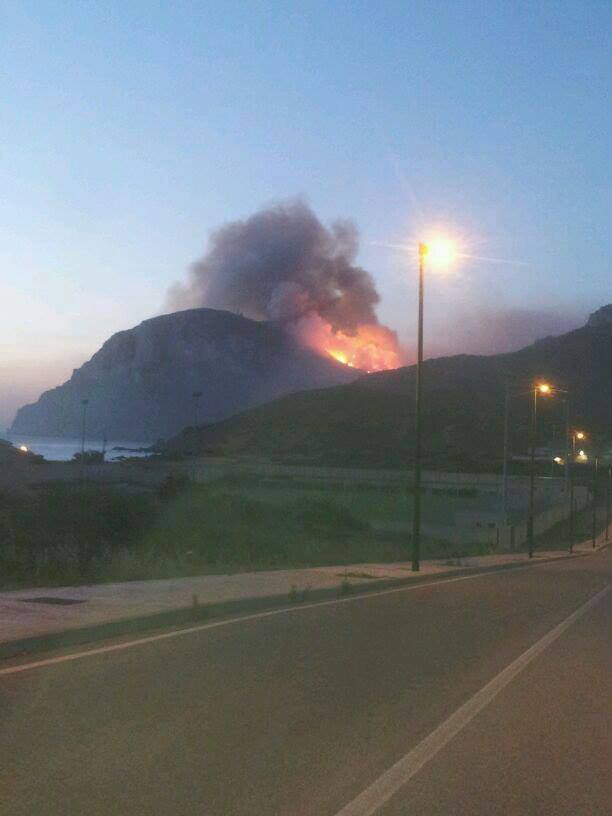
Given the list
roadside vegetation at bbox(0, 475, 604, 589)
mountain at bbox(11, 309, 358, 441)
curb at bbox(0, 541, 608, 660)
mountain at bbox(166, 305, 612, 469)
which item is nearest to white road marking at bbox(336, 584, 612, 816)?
curb at bbox(0, 541, 608, 660)

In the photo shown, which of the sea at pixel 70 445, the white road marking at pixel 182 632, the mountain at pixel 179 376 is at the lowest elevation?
the white road marking at pixel 182 632

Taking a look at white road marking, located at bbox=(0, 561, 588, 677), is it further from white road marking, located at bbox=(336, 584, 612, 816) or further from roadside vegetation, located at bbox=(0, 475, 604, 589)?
roadside vegetation, located at bbox=(0, 475, 604, 589)

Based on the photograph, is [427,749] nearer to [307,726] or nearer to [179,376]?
[307,726]

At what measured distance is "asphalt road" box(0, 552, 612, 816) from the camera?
6738mm

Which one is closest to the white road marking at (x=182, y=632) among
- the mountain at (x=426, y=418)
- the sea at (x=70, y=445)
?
the mountain at (x=426, y=418)

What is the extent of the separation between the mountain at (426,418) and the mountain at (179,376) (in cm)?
1598

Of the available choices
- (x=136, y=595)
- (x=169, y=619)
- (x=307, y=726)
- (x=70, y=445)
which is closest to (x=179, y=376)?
(x=70, y=445)

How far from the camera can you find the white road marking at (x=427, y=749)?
→ 6.64 m

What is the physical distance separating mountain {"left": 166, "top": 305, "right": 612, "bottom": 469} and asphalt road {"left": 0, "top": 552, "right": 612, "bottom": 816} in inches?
3186

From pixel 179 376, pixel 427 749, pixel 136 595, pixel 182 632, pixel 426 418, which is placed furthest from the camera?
pixel 179 376

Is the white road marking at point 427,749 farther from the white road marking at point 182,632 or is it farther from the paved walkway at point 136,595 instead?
the paved walkway at point 136,595

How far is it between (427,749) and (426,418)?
363ft

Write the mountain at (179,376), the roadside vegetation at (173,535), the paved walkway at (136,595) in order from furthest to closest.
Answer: the mountain at (179,376) → the roadside vegetation at (173,535) → the paved walkway at (136,595)

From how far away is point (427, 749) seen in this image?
8062 millimetres
